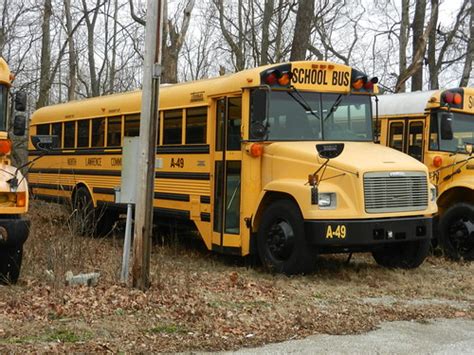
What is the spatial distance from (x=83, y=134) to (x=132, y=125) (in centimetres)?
192

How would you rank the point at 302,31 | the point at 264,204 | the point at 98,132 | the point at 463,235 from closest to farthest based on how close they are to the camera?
the point at 264,204
the point at 463,235
the point at 98,132
the point at 302,31

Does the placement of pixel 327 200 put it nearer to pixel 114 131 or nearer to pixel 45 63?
pixel 114 131

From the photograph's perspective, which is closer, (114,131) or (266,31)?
(114,131)

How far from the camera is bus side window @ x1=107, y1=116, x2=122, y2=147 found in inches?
451

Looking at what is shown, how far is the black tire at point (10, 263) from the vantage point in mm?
6801

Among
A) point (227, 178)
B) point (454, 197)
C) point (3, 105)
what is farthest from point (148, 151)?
point (454, 197)

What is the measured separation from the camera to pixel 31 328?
5.28 meters

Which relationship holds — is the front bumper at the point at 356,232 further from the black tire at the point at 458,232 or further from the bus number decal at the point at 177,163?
the bus number decal at the point at 177,163

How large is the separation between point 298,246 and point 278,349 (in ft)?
9.40

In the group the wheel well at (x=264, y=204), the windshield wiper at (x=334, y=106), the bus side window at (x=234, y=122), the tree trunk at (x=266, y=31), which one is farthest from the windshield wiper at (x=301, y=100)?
the tree trunk at (x=266, y=31)

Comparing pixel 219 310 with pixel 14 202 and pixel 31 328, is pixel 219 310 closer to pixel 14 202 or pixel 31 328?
pixel 31 328

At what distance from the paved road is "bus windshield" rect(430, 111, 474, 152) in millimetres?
4594

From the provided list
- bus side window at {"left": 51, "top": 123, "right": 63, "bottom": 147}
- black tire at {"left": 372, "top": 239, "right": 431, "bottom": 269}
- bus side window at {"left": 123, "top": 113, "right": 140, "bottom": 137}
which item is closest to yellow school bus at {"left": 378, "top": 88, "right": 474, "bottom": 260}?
black tire at {"left": 372, "top": 239, "right": 431, "bottom": 269}

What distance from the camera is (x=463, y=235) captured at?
991 centimetres
